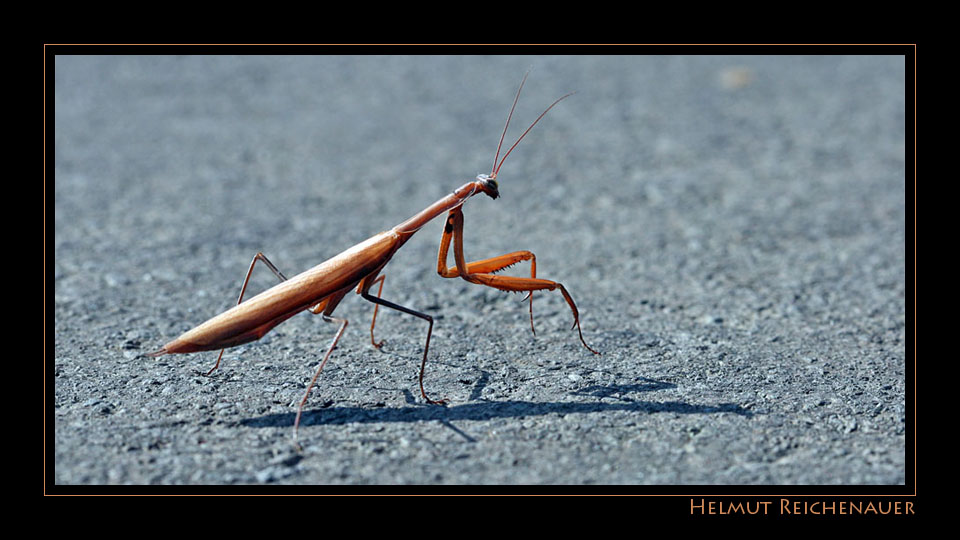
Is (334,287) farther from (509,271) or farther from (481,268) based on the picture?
(509,271)

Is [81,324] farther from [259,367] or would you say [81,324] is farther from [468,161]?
[468,161]

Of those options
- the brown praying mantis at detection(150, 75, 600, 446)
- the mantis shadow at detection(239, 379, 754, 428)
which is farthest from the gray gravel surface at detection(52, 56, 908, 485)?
the brown praying mantis at detection(150, 75, 600, 446)

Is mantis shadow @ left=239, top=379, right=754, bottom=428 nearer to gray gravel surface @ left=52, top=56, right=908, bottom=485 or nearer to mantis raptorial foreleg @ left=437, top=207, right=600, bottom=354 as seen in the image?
gray gravel surface @ left=52, top=56, right=908, bottom=485

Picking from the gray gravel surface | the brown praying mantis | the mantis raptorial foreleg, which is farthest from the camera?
the mantis raptorial foreleg

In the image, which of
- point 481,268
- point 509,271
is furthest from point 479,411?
point 509,271

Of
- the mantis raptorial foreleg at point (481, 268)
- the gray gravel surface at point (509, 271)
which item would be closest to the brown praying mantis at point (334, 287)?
the mantis raptorial foreleg at point (481, 268)

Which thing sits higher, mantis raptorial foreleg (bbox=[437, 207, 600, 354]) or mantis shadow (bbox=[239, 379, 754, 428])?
mantis raptorial foreleg (bbox=[437, 207, 600, 354])

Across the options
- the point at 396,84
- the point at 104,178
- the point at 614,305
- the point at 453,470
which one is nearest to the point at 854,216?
the point at 614,305
